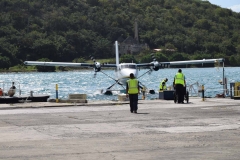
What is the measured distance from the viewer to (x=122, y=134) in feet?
52.4

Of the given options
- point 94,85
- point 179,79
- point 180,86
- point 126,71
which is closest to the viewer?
A: point 179,79

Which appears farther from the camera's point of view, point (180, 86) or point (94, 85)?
point (94, 85)

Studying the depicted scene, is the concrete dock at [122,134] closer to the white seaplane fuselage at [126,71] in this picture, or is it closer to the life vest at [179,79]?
the life vest at [179,79]

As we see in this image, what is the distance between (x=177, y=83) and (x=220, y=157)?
17.7 meters

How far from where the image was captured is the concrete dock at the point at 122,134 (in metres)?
12.4

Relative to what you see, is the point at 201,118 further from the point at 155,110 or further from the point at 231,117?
the point at 155,110

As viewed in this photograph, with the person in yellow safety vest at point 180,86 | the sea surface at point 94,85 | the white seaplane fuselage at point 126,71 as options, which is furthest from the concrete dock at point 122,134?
the white seaplane fuselage at point 126,71

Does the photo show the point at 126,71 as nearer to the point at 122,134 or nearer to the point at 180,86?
the point at 180,86

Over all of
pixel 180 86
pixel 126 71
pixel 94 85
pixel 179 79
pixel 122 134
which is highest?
pixel 126 71

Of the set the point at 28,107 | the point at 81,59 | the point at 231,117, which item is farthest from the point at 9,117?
the point at 81,59

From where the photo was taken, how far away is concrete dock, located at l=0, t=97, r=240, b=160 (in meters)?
12.4

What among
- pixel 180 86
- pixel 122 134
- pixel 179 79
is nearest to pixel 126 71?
pixel 180 86

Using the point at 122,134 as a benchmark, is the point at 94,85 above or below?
above

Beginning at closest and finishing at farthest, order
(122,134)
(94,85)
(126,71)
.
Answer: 1. (122,134)
2. (126,71)
3. (94,85)
